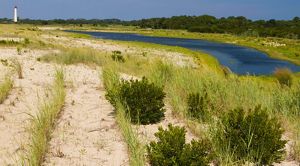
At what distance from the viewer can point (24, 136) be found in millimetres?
8281

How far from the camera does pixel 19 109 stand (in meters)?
10.6

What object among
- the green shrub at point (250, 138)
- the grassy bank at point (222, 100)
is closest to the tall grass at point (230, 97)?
the grassy bank at point (222, 100)

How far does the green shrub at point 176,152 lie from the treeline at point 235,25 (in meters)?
97.2

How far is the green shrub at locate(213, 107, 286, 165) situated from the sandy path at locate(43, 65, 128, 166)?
1.64 metres

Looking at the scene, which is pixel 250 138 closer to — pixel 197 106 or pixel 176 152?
pixel 176 152

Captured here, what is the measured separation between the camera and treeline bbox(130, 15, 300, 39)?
114000mm

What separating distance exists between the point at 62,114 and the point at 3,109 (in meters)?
1.37

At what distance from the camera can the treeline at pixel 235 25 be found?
114 metres

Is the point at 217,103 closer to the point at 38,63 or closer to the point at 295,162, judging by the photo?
the point at 295,162

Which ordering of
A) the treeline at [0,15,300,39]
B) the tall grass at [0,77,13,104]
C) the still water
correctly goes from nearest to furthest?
the tall grass at [0,77,13,104] → the still water → the treeline at [0,15,300,39]

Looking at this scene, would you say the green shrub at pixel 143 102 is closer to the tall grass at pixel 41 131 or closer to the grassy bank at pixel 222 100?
the grassy bank at pixel 222 100

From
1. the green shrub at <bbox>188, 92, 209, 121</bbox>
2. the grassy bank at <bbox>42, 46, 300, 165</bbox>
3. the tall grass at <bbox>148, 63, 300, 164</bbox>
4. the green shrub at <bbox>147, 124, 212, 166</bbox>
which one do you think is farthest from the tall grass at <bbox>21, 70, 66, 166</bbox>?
the green shrub at <bbox>188, 92, 209, 121</bbox>

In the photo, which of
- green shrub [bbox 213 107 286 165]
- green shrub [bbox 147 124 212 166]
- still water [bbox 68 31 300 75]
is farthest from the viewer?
still water [bbox 68 31 300 75]

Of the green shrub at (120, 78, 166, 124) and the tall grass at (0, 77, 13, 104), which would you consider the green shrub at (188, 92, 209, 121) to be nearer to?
the green shrub at (120, 78, 166, 124)
